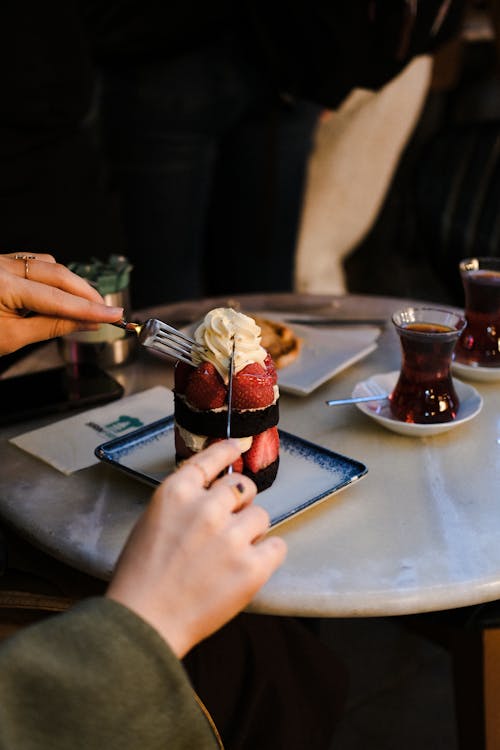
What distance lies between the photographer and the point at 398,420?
Result: 45.8 inches

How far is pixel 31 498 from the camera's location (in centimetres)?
101

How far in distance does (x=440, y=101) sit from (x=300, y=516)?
315cm

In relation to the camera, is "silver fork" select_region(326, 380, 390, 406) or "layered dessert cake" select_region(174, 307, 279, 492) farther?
"silver fork" select_region(326, 380, 390, 406)

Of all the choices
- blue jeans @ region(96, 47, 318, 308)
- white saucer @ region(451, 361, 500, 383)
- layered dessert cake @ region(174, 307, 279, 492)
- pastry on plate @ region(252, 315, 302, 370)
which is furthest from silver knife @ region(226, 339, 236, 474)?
blue jeans @ region(96, 47, 318, 308)

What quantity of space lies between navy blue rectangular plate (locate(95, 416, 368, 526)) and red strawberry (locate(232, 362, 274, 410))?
120 mm

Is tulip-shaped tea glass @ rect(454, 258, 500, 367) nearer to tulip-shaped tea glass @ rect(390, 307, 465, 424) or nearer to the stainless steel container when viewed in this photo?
tulip-shaped tea glass @ rect(390, 307, 465, 424)

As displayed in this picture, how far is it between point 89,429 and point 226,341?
0.34m

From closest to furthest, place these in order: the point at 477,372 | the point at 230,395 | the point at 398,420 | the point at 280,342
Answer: the point at 230,395
the point at 398,420
the point at 477,372
the point at 280,342

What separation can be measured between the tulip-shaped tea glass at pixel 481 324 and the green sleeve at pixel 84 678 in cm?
85

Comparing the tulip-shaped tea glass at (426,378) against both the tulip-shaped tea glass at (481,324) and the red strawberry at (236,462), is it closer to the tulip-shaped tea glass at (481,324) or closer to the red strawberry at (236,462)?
the tulip-shaped tea glass at (481,324)

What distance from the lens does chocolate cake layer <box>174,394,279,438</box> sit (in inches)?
36.5

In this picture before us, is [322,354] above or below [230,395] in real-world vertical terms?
below

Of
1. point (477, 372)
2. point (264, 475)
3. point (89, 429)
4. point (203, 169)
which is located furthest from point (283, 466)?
point (203, 169)

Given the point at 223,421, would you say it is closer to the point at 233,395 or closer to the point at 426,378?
the point at 233,395
